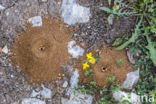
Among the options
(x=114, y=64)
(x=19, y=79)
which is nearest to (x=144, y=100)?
(x=114, y=64)

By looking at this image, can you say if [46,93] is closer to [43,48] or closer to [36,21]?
[43,48]

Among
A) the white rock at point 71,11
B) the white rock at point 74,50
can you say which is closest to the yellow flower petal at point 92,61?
the white rock at point 74,50

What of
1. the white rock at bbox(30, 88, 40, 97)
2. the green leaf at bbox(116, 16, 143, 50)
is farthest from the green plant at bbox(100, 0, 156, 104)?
the white rock at bbox(30, 88, 40, 97)

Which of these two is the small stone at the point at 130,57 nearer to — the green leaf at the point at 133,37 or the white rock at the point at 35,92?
the green leaf at the point at 133,37

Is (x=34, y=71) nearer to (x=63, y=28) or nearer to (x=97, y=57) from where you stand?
(x=63, y=28)

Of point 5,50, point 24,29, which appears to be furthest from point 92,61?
point 5,50
